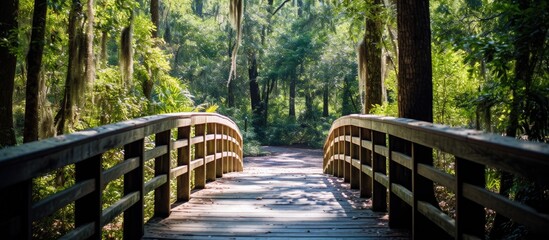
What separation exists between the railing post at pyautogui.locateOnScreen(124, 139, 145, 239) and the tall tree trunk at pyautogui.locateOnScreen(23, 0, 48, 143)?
4.05 meters

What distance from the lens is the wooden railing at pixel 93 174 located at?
2342mm

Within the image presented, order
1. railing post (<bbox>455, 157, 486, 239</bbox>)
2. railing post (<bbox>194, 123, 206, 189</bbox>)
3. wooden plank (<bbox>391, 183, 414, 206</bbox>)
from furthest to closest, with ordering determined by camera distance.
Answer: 1. railing post (<bbox>194, 123, 206, 189</bbox>)
2. wooden plank (<bbox>391, 183, 414, 206</bbox>)
3. railing post (<bbox>455, 157, 486, 239</bbox>)

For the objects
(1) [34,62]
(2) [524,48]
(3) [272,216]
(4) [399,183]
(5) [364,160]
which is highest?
(1) [34,62]

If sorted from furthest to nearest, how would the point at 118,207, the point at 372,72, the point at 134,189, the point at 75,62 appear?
the point at 372,72
the point at 75,62
the point at 134,189
the point at 118,207

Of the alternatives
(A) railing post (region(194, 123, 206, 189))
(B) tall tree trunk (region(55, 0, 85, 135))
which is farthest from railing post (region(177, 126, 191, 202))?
(B) tall tree trunk (region(55, 0, 85, 135))

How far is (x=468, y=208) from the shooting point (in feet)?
10.5

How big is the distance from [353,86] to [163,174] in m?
26.4

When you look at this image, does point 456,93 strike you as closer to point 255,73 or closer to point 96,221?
point 96,221

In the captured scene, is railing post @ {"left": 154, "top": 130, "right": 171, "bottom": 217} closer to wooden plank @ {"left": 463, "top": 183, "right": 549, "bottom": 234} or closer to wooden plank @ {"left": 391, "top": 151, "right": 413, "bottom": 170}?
wooden plank @ {"left": 391, "top": 151, "right": 413, "bottom": 170}

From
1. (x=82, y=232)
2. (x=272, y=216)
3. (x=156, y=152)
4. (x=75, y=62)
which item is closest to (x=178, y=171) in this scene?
(x=156, y=152)

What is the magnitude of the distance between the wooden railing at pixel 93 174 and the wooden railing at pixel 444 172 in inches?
85.5

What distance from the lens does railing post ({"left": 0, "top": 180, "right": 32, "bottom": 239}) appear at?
2318mm

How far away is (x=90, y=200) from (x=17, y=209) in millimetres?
1009

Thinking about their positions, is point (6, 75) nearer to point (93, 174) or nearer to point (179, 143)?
point (179, 143)
